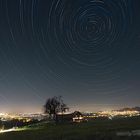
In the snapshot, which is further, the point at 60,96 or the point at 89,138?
the point at 60,96

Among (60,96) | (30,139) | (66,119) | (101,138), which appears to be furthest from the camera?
(60,96)

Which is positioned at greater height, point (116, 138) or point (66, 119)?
point (66, 119)

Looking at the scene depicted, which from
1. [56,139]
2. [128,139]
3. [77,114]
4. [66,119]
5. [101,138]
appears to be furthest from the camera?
[77,114]

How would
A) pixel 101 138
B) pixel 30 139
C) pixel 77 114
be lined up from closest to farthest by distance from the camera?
pixel 101 138
pixel 30 139
pixel 77 114

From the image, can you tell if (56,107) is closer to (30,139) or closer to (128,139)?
(30,139)

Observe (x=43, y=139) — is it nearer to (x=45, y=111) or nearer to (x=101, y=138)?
(x=101, y=138)

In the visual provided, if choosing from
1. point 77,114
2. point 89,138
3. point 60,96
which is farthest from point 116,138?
point 60,96

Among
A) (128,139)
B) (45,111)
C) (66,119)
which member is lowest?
(128,139)

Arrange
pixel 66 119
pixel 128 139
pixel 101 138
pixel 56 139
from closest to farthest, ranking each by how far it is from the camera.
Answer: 1. pixel 128 139
2. pixel 101 138
3. pixel 56 139
4. pixel 66 119

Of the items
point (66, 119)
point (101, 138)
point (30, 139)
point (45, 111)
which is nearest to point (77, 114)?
point (66, 119)
